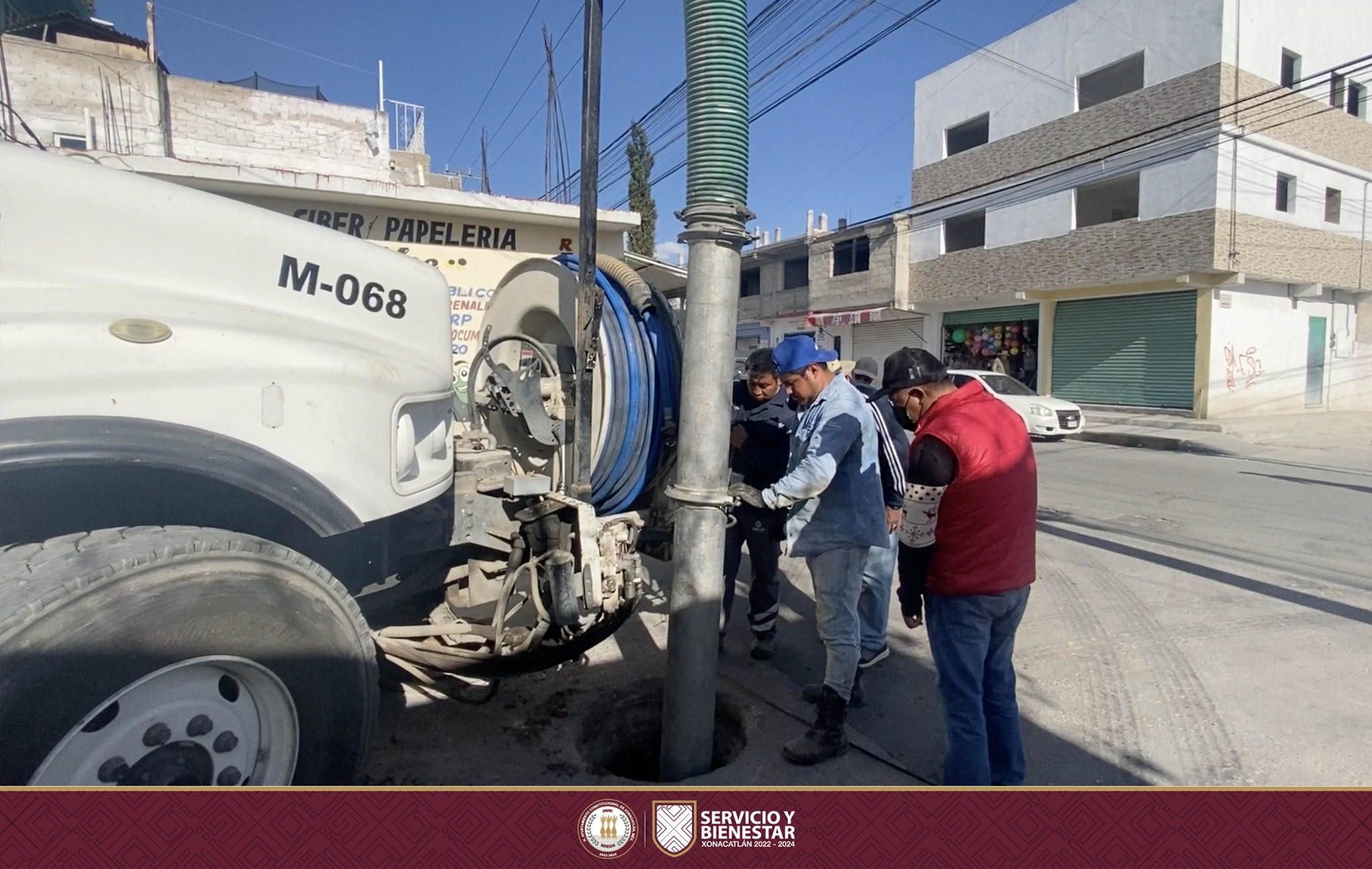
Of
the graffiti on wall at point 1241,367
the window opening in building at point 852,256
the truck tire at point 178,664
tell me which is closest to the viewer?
the truck tire at point 178,664

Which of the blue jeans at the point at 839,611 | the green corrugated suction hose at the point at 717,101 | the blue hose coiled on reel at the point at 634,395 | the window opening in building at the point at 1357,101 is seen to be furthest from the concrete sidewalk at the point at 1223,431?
the green corrugated suction hose at the point at 717,101

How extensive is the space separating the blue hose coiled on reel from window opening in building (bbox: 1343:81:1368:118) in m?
23.8

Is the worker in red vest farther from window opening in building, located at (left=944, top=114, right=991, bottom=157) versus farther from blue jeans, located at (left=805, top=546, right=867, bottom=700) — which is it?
window opening in building, located at (left=944, top=114, right=991, bottom=157)

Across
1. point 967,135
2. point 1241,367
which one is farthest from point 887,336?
point 1241,367

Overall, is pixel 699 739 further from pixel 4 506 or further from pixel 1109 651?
pixel 1109 651

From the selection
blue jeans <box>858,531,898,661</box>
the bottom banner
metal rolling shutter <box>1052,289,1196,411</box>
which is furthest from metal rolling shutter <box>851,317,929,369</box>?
the bottom banner

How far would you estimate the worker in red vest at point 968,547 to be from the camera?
2510 millimetres

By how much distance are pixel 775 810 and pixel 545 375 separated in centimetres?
204

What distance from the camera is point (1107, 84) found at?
63.6 feet

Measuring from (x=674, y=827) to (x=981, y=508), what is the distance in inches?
54.2

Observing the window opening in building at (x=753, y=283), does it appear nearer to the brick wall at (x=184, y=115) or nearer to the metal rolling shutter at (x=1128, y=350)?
the metal rolling shutter at (x=1128, y=350)

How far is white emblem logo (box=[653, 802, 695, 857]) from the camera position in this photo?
6.49ft

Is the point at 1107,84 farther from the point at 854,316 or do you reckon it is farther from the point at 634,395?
the point at 634,395

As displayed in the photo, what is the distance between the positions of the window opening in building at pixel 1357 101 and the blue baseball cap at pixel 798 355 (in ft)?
77.0
